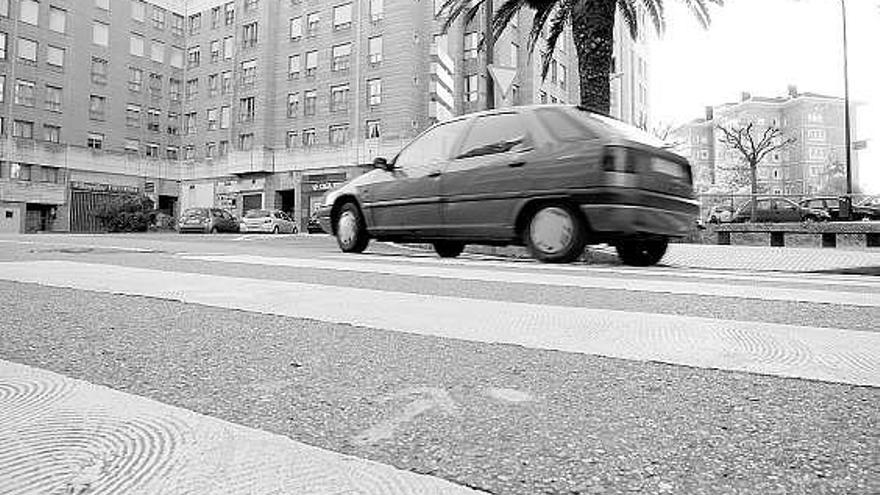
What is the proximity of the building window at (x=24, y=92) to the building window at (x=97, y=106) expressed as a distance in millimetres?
4098

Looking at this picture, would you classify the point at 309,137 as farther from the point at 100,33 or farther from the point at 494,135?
the point at 494,135

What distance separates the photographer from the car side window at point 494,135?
710 centimetres

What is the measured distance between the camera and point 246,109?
49.4 metres

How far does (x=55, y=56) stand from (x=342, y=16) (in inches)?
829

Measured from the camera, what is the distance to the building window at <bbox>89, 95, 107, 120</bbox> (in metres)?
50.4

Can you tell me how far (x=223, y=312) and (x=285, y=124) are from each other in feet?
153

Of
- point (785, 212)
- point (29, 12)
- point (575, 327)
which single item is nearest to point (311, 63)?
point (29, 12)

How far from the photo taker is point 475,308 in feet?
11.4

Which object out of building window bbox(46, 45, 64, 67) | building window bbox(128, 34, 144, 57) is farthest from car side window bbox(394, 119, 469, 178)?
building window bbox(128, 34, 144, 57)

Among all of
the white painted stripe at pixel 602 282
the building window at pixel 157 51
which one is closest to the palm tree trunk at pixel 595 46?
the white painted stripe at pixel 602 282

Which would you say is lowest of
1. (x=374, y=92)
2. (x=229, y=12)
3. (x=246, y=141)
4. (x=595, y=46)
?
(x=595, y=46)

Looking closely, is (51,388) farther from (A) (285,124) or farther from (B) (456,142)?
(A) (285,124)

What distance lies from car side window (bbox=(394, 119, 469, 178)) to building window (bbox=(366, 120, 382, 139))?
35.3m

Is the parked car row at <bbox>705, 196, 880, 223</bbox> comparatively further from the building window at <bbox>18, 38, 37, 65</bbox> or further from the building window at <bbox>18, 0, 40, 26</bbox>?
the building window at <bbox>18, 0, 40, 26</bbox>
